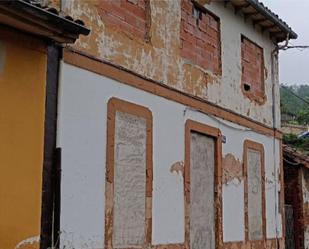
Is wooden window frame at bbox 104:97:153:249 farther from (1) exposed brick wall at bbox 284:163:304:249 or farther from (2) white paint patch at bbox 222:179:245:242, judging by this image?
(1) exposed brick wall at bbox 284:163:304:249

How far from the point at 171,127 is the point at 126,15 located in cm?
210

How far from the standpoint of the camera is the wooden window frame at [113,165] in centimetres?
826

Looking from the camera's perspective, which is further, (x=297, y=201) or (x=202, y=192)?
(x=297, y=201)

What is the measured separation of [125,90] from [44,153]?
212cm

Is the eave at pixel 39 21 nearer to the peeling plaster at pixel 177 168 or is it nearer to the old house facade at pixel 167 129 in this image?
the old house facade at pixel 167 129

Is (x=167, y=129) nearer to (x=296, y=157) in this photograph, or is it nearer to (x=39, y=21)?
(x=39, y=21)

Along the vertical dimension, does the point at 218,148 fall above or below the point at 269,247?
above

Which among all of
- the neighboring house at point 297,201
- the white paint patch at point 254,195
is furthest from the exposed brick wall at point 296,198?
the white paint patch at point 254,195

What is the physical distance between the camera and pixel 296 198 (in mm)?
16125

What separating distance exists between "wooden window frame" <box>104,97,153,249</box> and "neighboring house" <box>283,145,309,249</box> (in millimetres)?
7711

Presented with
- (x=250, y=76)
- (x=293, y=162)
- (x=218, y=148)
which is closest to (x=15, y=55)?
(x=218, y=148)

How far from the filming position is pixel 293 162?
1608 centimetres

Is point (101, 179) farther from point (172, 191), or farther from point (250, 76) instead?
point (250, 76)

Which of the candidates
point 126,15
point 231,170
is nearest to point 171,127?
point 126,15
